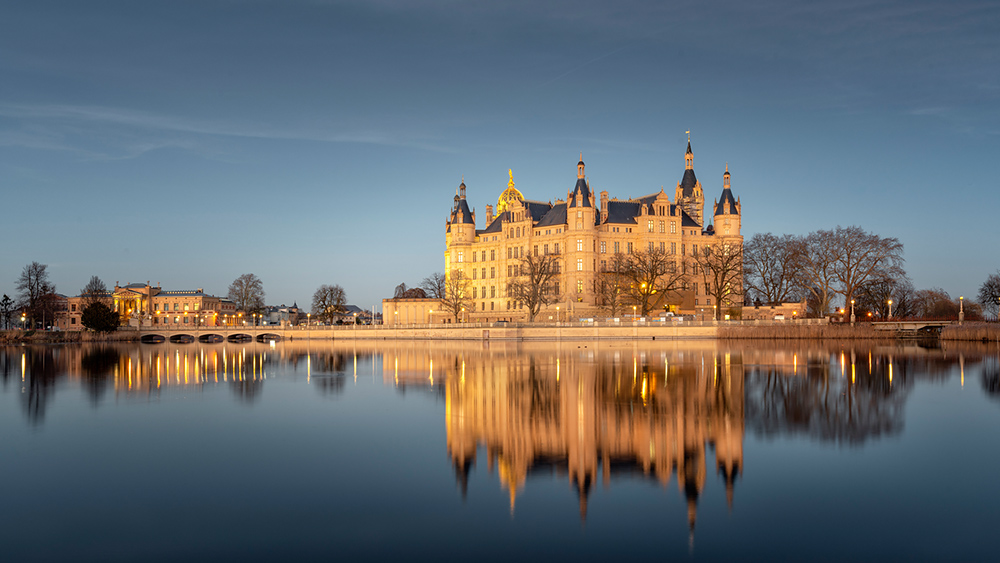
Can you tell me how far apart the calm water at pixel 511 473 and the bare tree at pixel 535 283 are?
5416 centimetres

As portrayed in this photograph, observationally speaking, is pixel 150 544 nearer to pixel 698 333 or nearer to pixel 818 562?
pixel 818 562

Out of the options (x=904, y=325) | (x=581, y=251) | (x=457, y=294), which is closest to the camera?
(x=904, y=325)

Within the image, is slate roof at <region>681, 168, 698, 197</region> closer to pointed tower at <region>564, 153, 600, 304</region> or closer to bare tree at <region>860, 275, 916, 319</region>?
pointed tower at <region>564, 153, 600, 304</region>

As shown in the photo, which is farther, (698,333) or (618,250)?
(618,250)

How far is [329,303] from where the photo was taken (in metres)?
119

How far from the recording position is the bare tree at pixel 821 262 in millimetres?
76312

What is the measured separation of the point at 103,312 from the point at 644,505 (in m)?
91.6

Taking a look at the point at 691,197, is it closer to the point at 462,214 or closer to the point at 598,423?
the point at 462,214

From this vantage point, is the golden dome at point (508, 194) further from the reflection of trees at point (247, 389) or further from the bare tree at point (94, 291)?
the reflection of trees at point (247, 389)

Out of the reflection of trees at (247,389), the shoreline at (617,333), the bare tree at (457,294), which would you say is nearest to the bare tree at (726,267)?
the shoreline at (617,333)

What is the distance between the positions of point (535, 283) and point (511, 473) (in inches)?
2672

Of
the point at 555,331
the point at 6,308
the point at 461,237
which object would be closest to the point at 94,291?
the point at 6,308

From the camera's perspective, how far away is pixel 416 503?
1078cm

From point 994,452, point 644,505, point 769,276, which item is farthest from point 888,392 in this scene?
point 769,276
